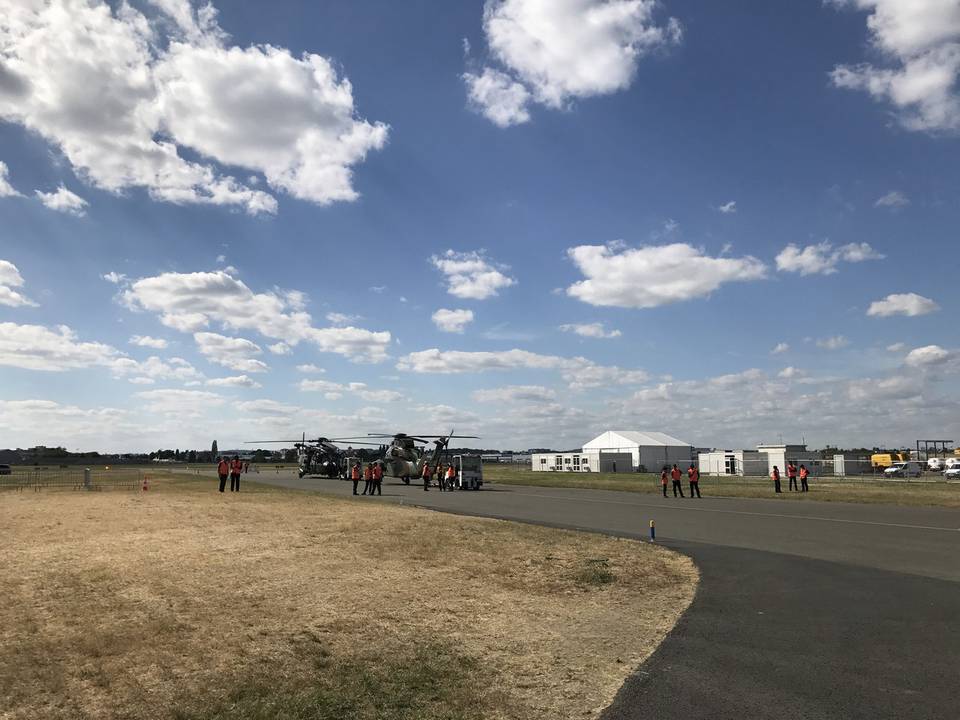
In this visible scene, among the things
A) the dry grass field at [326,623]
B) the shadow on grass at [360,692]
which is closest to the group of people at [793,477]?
the dry grass field at [326,623]

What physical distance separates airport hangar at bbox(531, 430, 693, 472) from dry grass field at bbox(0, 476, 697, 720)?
65.6 m

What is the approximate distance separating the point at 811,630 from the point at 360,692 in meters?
5.76

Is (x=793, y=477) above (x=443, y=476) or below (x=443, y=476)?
above

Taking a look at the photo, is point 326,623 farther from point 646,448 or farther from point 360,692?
point 646,448

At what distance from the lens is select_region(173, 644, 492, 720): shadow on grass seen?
562 cm

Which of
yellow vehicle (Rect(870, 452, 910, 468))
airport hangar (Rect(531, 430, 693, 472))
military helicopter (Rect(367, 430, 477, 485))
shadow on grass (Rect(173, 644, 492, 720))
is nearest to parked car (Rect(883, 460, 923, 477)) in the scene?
yellow vehicle (Rect(870, 452, 910, 468))

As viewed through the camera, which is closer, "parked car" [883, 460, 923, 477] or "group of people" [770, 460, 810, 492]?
"group of people" [770, 460, 810, 492]

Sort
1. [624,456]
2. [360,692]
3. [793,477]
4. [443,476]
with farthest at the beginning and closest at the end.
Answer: [624,456] < [443,476] < [793,477] < [360,692]

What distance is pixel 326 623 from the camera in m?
8.73

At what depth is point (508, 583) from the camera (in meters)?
11.5

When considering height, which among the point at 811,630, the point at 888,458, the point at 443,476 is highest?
the point at 888,458

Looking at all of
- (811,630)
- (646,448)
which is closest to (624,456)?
(646,448)

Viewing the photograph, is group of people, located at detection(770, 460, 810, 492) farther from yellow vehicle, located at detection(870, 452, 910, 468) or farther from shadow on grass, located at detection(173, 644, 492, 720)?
yellow vehicle, located at detection(870, 452, 910, 468)

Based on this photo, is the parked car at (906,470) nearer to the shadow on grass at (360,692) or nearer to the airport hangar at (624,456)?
the airport hangar at (624,456)
